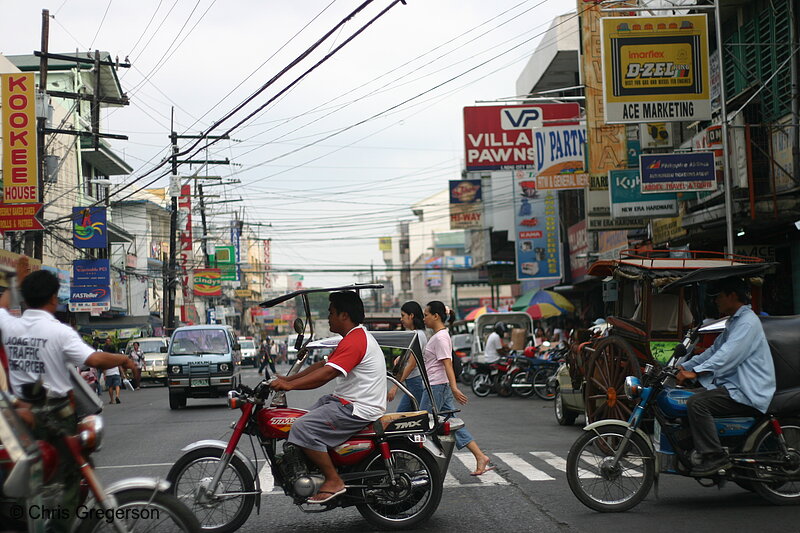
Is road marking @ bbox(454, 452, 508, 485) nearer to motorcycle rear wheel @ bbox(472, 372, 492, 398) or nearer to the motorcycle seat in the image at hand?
the motorcycle seat

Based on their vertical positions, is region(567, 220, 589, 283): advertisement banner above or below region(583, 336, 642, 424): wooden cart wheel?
above

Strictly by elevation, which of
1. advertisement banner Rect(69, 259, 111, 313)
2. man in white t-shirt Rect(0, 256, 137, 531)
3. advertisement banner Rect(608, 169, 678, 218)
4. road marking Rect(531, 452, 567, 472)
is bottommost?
road marking Rect(531, 452, 567, 472)

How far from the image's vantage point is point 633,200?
21.5 metres

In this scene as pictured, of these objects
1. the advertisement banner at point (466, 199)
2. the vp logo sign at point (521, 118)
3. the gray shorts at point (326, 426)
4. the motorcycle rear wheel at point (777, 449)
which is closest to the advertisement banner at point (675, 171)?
the vp logo sign at point (521, 118)

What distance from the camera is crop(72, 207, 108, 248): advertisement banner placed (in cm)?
3550

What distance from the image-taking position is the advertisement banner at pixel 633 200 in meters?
21.3

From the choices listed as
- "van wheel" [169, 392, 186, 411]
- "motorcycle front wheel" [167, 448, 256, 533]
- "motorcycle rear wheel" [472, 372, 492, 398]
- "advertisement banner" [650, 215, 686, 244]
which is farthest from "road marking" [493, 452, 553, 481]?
"motorcycle rear wheel" [472, 372, 492, 398]

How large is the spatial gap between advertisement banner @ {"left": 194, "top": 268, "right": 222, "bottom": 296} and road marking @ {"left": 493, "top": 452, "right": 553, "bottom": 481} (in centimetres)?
4765

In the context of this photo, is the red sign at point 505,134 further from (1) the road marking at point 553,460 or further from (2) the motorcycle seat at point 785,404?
(2) the motorcycle seat at point 785,404

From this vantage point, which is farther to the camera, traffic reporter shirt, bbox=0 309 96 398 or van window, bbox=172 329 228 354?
van window, bbox=172 329 228 354

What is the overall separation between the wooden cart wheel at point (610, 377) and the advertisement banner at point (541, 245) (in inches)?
1000

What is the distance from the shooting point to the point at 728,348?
7.93 meters

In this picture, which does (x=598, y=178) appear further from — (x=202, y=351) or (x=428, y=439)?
(x=428, y=439)

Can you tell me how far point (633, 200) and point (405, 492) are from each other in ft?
50.4
